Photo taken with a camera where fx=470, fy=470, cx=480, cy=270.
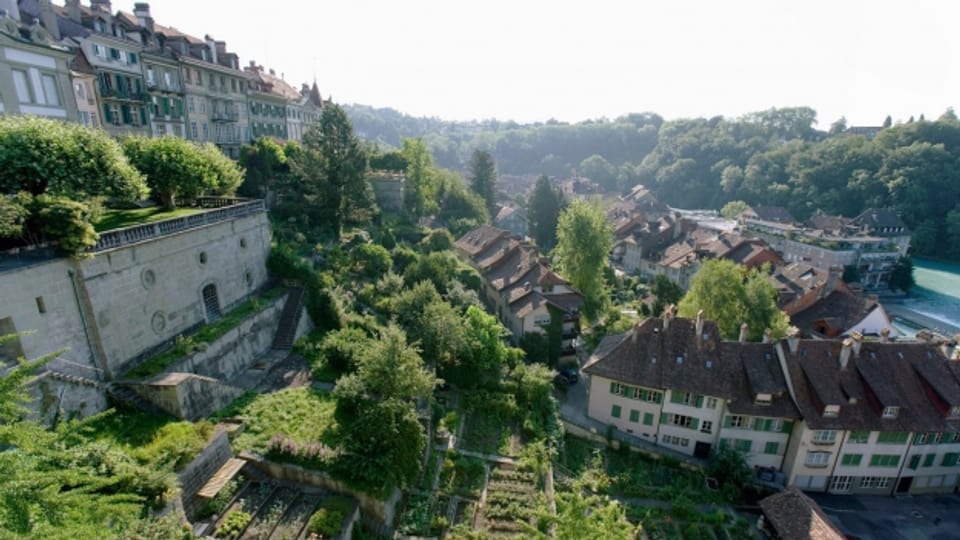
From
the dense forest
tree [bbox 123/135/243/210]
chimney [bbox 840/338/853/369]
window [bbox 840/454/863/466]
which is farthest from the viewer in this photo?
the dense forest

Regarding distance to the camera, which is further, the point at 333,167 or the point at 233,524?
the point at 333,167

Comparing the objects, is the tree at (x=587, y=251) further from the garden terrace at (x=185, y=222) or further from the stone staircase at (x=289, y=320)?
the garden terrace at (x=185, y=222)

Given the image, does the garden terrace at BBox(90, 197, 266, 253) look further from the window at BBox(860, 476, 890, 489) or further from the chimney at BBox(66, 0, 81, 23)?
the window at BBox(860, 476, 890, 489)

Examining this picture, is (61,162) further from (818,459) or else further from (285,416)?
(818,459)

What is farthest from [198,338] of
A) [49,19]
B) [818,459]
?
[818,459]

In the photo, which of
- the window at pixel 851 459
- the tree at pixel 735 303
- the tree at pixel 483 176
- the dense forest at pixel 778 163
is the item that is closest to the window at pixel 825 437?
the window at pixel 851 459

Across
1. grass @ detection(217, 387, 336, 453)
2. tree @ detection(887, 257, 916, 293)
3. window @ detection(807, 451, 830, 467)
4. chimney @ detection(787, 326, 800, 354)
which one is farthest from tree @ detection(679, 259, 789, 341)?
tree @ detection(887, 257, 916, 293)
